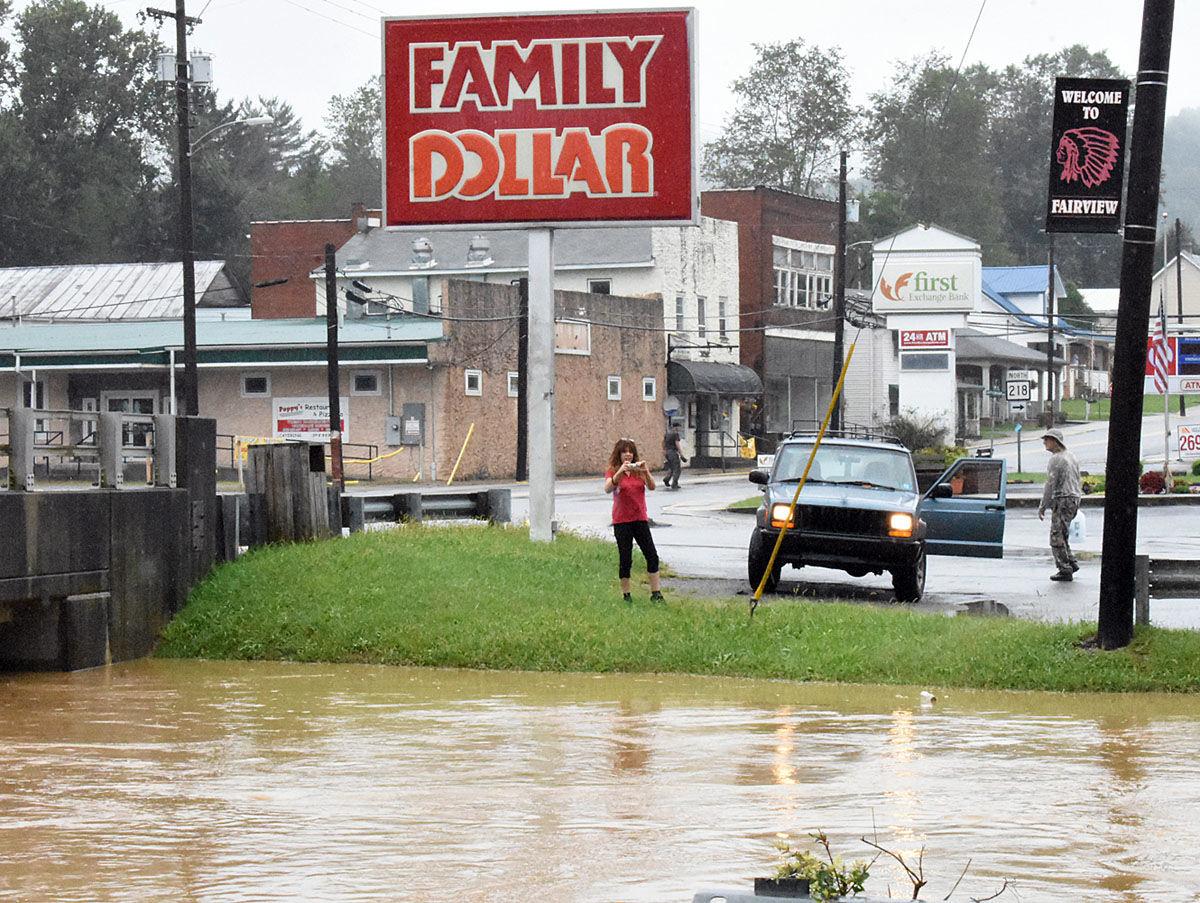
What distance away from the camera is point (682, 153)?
21.6 meters

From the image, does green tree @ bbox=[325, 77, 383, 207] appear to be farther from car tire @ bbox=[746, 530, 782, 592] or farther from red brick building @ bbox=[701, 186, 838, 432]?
car tire @ bbox=[746, 530, 782, 592]

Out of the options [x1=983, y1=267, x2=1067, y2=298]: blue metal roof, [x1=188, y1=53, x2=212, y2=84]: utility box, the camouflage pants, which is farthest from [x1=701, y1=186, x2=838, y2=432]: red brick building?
the camouflage pants

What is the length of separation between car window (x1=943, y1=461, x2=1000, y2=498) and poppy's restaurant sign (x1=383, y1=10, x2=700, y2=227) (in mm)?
4965

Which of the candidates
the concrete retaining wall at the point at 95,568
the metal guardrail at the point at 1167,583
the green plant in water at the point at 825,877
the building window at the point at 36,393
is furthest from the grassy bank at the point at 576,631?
the building window at the point at 36,393

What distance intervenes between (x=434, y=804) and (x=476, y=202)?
1328 cm

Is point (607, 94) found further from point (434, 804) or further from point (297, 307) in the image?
point (297, 307)

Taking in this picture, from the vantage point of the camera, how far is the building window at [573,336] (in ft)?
184

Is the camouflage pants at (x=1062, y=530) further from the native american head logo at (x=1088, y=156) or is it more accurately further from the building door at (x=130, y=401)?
the building door at (x=130, y=401)

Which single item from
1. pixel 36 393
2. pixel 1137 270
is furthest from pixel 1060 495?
pixel 36 393

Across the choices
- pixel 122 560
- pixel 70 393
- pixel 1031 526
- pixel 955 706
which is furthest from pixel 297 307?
pixel 955 706

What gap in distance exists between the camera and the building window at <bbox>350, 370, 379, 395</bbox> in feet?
171

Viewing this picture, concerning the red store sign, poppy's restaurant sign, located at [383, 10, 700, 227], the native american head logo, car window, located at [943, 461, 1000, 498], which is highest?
poppy's restaurant sign, located at [383, 10, 700, 227]

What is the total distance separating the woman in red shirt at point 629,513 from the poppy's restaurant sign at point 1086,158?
470cm

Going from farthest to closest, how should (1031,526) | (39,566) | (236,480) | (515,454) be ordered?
(515,454)
(236,480)
(1031,526)
(39,566)
